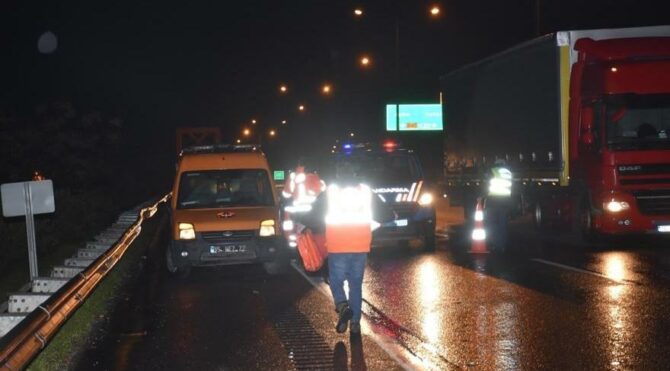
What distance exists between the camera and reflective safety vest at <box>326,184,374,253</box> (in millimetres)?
9609

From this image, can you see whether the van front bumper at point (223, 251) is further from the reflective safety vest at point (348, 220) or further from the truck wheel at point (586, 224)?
the truck wheel at point (586, 224)

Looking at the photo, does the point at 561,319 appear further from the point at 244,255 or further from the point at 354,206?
the point at 244,255

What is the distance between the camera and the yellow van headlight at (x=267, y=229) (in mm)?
14664

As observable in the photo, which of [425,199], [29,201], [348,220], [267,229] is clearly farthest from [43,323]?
[425,199]

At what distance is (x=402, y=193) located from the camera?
1820cm

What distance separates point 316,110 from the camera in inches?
5089

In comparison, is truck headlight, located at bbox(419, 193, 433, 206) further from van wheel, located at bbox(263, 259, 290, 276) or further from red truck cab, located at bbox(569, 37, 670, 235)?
van wheel, located at bbox(263, 259, 290, 276)

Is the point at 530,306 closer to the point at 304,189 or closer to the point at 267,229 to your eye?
the point at 267,229

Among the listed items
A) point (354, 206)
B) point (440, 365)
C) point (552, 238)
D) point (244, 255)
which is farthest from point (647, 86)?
point (440, 365)

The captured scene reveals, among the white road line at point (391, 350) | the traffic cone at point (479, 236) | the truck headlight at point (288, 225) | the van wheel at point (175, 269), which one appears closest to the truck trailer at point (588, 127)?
the traffic cone at point (479, 236)

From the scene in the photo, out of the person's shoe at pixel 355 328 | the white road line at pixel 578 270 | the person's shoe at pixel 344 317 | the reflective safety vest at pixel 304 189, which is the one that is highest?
the reflective safety vest at pixel 304 189

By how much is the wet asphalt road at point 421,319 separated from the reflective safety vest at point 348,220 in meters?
0.89

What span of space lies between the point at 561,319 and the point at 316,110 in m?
120

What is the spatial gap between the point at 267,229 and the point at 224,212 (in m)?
0.71
